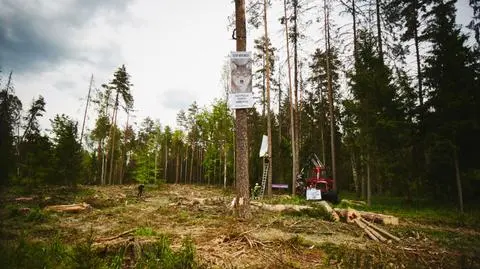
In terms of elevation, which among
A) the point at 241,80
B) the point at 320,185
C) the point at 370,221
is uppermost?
the point at 241,80

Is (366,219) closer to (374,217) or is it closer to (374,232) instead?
(374,217)

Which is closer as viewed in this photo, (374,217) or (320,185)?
(374,217)

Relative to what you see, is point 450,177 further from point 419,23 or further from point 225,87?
point 225,87

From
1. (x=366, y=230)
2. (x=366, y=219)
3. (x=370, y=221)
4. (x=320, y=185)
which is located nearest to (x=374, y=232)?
(x=366, y=230)

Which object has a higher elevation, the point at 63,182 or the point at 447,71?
the point at 447,71

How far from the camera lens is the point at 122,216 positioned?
11.3 m

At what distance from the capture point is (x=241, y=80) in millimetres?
9016

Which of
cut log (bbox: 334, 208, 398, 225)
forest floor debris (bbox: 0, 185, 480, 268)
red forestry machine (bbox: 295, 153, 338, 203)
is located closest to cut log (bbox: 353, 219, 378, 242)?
forest floor debris (bbox: 0, 185, 480, 268)

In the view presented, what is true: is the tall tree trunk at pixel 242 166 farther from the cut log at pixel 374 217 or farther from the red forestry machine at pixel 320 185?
the red forestry machine at pixel 320 185

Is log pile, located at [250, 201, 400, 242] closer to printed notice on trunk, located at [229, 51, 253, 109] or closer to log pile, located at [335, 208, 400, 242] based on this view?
log pile, located at [335, 208, 400, 242]

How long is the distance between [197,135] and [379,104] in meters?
38.2

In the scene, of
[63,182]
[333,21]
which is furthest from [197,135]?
[333,21]

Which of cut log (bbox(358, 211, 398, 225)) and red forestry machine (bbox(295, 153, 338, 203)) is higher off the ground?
red forestry machine (bbox(295, 153, 338, 203))

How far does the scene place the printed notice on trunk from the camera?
8.98m
